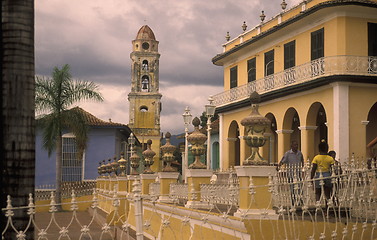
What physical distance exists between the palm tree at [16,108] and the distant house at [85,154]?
31512 millimetres

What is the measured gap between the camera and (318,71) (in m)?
22.0

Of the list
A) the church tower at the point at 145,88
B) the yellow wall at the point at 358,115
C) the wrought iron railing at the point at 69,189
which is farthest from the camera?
the church tower at the point at 145,88

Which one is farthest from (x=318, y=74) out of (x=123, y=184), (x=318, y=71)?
(x=123, y=184)

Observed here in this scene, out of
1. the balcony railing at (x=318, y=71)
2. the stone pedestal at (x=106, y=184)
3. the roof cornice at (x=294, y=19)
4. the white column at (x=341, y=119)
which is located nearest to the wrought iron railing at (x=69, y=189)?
the stone pedestal at (x=106, y=184)

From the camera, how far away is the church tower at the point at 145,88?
216 feet

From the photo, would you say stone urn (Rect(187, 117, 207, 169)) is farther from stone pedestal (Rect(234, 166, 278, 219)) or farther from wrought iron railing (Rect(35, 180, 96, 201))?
wrought iron railing (Rect(35, 180, 96, 201))

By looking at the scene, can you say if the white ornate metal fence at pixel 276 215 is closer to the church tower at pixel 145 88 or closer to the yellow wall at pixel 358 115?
the yellow wall at pixel 358 115

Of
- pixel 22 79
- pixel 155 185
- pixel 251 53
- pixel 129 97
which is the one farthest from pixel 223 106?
pixel 129 97

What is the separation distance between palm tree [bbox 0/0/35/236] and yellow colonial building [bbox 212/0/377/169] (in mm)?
15374

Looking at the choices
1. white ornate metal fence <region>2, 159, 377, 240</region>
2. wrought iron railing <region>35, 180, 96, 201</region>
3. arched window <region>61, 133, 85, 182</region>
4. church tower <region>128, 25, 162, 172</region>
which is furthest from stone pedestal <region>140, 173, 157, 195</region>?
church tower <region>128, 25, 162, 172</region>

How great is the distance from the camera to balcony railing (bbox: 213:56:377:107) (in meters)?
21.2

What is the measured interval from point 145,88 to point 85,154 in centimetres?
2871

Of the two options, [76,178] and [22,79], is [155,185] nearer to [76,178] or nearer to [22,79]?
[22,79]

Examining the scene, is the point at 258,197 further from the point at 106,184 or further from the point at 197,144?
the point at 106,184
